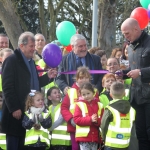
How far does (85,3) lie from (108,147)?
13981 mm

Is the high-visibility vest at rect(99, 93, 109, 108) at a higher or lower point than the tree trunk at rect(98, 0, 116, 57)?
lower

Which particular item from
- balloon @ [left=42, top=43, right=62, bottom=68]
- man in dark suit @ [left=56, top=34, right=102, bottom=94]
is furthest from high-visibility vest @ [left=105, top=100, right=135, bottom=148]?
balloon @ [left=42, top=43, right=62, bottom=68]

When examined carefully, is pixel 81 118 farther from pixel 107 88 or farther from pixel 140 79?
pixel 140 79

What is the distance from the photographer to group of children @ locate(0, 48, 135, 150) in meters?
6.05

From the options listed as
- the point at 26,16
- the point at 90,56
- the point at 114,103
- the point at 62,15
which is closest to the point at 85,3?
the point at 62,15

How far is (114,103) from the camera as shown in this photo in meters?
6.07

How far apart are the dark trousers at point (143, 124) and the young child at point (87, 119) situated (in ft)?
2.03

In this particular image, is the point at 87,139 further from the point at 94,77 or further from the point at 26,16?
the point at 26,16

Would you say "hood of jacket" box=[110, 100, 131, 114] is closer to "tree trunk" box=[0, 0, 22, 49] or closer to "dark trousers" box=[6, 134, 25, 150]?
"dark trousers" box=[6, 134, 25, 150]

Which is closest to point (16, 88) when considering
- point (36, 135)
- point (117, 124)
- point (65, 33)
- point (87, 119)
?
point (36, 135)

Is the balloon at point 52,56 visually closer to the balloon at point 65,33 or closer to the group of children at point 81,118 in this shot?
the group of children at point 81,118

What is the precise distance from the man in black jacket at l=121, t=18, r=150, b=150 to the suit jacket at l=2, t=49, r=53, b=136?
5.12 feet

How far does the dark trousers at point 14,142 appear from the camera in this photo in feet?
20.6

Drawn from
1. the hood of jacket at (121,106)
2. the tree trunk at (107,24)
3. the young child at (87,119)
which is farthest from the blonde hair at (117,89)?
the tree trunk at (107,24)
